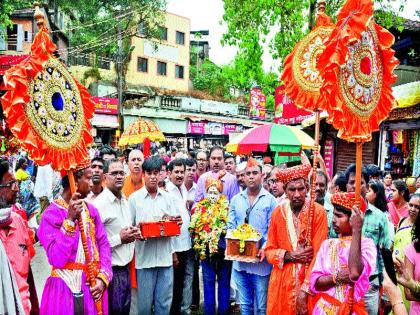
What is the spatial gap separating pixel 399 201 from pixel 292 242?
306 cm

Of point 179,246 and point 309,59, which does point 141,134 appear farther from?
point 309,59

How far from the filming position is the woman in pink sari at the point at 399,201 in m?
6.57

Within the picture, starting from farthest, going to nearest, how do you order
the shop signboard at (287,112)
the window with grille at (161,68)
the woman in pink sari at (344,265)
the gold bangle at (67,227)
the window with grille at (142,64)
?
the window with grille at (161,68), the window with grille at (142,64), the shop signboard at (287,112), the gold bangle at (67,227), the woman in pink sari at (344,265)

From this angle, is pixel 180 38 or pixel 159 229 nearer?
pixel 159 229

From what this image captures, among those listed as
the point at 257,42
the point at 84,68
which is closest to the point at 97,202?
the point at 257,42

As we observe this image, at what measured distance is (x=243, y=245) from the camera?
17.3 feet

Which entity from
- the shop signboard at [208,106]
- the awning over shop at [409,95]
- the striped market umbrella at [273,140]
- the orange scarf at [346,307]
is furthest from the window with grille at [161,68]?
the orange scarf at [346,307]

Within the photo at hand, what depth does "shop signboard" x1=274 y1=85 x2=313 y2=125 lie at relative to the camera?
54.5ft

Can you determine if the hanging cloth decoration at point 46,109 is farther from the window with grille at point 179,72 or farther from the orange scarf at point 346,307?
the window with grille at point 179,72

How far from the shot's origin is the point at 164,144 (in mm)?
30594

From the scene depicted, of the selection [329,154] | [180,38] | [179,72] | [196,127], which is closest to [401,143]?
[329,154]

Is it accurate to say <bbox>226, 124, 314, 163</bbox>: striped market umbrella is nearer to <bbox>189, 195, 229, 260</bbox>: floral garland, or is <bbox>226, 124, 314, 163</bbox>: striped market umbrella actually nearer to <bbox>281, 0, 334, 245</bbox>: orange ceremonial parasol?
<bbox>189, 195, 229, 260</bbox>: floral garland

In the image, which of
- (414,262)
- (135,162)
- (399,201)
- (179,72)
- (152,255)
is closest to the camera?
(414,262)

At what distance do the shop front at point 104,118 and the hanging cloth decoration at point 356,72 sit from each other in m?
23.8
